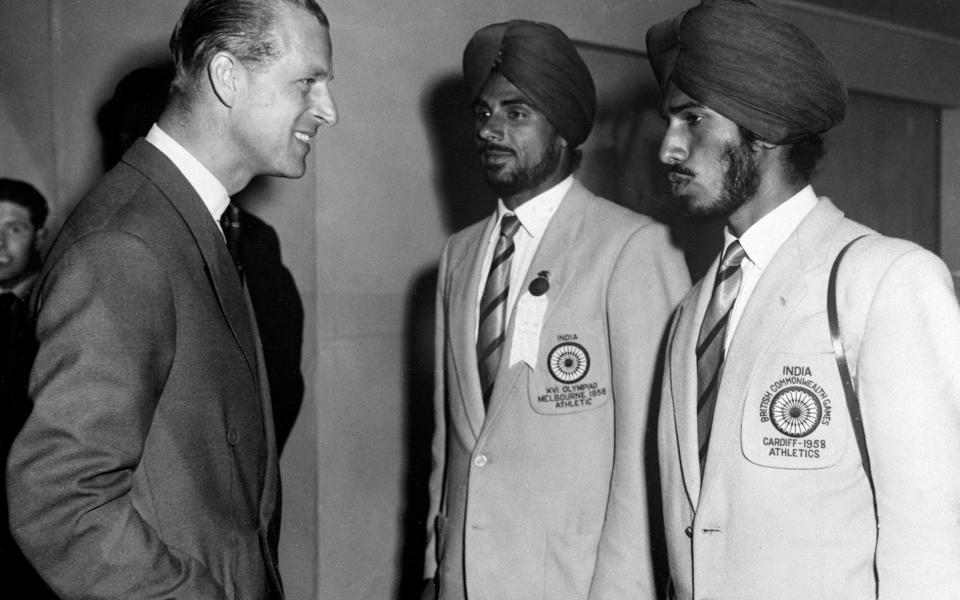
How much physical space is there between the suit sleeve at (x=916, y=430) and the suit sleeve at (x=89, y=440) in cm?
119

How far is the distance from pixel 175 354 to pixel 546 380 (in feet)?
3.32

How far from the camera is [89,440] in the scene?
1.24 meters

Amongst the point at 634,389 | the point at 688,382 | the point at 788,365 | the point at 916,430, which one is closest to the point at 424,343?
the point at 634,389

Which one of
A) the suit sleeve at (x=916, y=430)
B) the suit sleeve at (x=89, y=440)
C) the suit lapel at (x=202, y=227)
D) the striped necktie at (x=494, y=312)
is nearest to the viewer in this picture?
the suit sleeve at (x=89, y=440)

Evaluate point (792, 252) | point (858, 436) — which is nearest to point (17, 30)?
point (792, 252)

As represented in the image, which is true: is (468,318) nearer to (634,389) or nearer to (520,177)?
(520,177)

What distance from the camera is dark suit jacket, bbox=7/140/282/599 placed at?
4.07 ft

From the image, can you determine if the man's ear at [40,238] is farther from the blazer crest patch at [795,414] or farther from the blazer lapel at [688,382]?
the blazer crest patch at [795,414]

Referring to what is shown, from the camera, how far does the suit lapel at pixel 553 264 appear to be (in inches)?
85.7

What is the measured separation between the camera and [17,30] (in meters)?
2.76

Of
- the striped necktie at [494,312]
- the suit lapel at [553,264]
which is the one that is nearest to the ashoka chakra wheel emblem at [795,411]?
the suit lapel at [553,264]

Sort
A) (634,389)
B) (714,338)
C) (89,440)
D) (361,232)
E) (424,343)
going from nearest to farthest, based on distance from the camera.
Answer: (89,440) < (714,338) < (634,389) < (361,232) < (424,343)

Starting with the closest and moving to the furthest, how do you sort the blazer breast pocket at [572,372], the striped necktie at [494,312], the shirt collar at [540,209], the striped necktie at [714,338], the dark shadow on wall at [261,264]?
1. the striped necktie at [714,338]
2. the blazer breast pocket at [572,372]
3. the striped necktie at [494,312]
4. the shirt collar at [540,209]
5. the dark shadow on wall at [261,264]

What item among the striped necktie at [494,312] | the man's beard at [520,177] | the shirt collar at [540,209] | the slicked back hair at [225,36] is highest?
the slicked back hair at [225,36]
